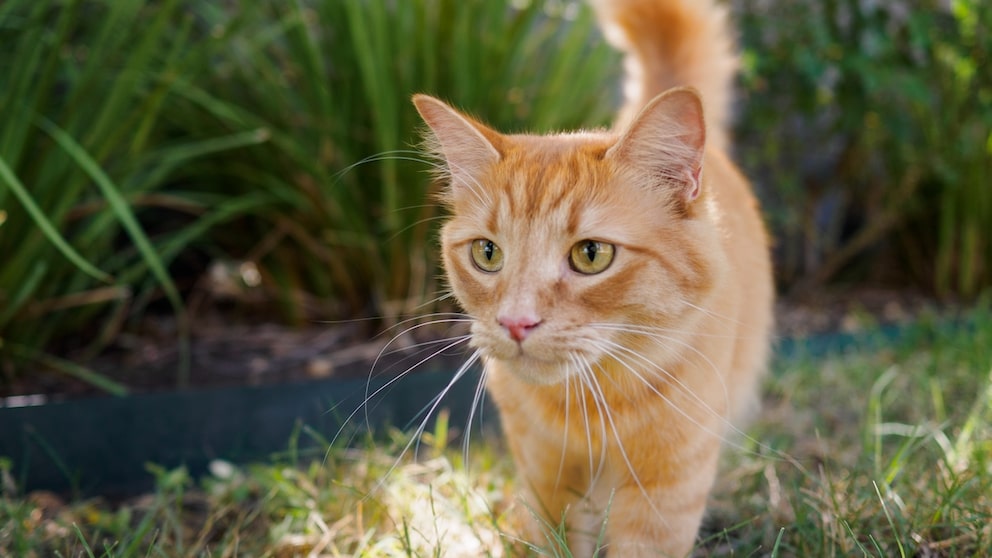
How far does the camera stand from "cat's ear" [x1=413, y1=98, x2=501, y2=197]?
1.43 meters

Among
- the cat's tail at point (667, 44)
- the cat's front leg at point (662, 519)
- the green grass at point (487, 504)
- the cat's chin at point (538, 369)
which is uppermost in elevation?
the cat's tail at point (667, 44)

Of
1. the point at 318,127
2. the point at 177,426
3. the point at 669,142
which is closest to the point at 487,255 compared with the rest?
the point at 669,142

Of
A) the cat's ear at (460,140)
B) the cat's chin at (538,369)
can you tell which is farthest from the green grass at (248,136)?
the cat's chin at (538,369)

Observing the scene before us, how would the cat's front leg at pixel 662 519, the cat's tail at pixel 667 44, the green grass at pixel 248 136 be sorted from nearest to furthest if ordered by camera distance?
the cat's front leg at pixel 662 519
the green grass at pixel 248 136
the cat's tail at pixel 667 44

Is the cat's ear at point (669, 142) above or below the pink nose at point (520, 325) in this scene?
above

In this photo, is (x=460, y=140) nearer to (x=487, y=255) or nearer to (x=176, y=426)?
(x=487, y=255)

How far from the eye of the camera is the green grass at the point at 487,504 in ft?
4.65

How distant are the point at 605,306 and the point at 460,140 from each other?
0.45 metres

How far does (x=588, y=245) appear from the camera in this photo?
1.30 m

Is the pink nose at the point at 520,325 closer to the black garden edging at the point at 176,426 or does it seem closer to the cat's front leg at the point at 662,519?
the cat's front leg at the point at 662,519

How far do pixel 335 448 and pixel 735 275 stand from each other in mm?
1029

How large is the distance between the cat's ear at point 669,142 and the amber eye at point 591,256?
0.17 meters

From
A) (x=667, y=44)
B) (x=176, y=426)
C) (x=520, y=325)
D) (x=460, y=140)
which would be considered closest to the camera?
(x=520, y=325)

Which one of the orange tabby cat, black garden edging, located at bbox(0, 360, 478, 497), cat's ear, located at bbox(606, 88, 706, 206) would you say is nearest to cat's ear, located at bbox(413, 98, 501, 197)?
the orange tabby cat
